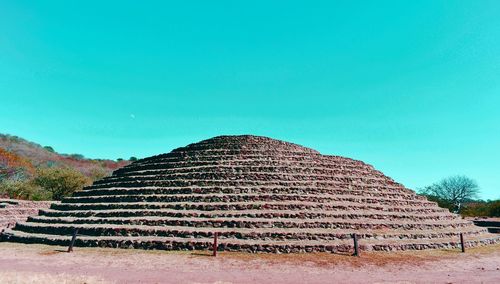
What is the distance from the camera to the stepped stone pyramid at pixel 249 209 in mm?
15938

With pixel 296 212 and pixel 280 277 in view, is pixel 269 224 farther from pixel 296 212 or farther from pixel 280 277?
pixel 280 277

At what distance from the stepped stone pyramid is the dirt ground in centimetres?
112

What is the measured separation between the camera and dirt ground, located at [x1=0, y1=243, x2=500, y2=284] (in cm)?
1071

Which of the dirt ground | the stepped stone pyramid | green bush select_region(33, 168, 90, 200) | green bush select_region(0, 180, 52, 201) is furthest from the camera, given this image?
green bush select_region(33, 168, 90, 200)

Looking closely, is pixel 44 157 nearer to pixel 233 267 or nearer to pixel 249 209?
pixel 249 209

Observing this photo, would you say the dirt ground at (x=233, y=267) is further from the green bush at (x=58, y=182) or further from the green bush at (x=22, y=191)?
the green bush at (x=58, y=182)

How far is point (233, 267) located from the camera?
12.3 m

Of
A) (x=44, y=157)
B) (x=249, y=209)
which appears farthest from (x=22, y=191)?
(x=44, y=157)

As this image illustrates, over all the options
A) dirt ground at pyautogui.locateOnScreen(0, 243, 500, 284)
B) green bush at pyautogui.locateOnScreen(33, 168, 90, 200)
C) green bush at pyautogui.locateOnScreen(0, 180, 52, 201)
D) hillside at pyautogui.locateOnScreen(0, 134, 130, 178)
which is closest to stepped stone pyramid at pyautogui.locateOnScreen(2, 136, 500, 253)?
dirt ground at pyautogui.locateOnScreen(0, 243, 500, 284)

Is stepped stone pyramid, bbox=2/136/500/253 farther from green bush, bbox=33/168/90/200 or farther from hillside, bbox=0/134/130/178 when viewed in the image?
hillside, bbox=0/134/130/178

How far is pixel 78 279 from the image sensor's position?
32.7 ft

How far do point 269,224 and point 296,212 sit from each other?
183 cm

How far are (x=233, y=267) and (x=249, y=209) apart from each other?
20.1 feet

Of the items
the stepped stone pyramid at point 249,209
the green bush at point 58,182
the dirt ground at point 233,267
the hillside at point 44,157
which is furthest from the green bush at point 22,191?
the hillside at point 44,157
